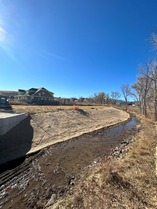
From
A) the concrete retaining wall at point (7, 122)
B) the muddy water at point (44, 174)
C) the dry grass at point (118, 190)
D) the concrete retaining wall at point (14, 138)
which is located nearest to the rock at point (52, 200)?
the muddy water at point (44, 174)

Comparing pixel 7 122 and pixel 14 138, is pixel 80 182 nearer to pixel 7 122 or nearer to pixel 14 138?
pixel 14 138

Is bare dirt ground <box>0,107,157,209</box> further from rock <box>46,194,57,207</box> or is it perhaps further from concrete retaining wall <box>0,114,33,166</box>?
concrete retaining wall <box>0,114,33,166</box>

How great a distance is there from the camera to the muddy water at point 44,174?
8875 mm

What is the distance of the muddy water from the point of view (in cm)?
888

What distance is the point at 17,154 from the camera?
49.1 feet

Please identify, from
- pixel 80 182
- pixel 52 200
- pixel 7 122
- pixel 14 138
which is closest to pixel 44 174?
pixel 80 182

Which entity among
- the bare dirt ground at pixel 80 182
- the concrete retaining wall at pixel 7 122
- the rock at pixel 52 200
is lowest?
the rock at pixel 52 200

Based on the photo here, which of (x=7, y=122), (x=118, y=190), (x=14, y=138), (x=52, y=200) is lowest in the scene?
(x=52, y=200)

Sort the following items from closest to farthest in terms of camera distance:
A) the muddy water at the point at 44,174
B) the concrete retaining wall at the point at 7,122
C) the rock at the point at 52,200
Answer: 1. the rock at the point at 52,200
2. the muddy water at the point at 44,174
3. the concrete retaining wall at the point at 7,122

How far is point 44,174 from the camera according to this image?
11.5 meters

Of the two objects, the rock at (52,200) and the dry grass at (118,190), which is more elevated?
the dry grass at (118,190)

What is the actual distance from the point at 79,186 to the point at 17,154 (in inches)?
311

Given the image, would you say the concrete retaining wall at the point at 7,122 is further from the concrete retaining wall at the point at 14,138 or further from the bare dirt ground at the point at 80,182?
the bare dirt ground at the point at 80,182

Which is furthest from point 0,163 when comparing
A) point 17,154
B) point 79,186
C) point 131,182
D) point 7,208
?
point 131,182
